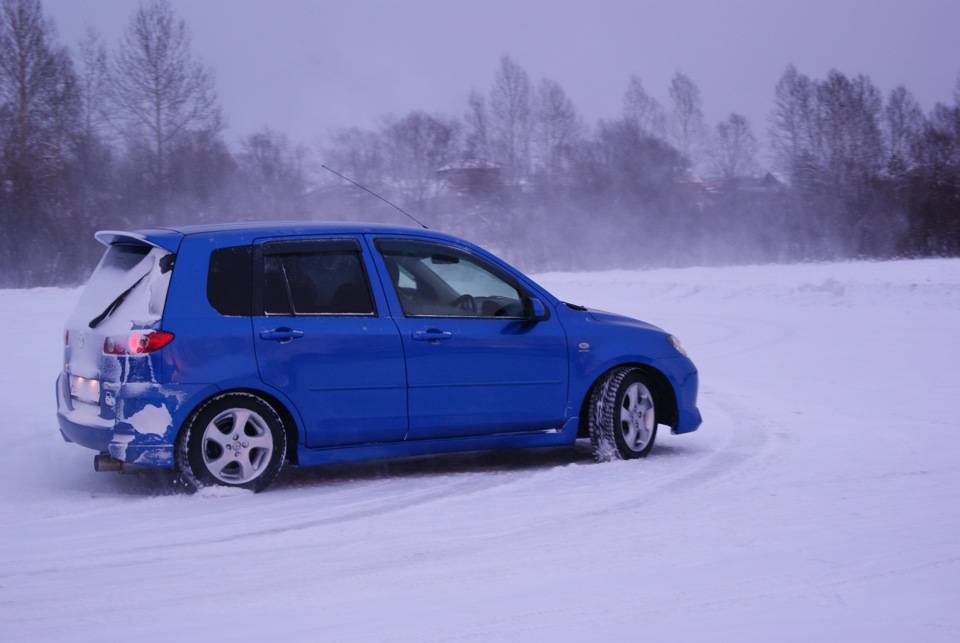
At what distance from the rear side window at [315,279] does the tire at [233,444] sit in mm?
606

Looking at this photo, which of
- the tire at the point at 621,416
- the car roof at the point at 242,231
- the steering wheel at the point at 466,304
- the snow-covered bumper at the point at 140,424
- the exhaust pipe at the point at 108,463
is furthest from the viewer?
the tire at the point at 621,416

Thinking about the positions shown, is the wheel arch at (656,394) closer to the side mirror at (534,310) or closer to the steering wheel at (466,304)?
the side mirror at (534,310)

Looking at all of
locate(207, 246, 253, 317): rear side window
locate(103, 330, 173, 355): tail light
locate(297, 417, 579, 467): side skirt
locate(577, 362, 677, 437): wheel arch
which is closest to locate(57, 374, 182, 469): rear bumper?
locate(103, 330, 173, 355): tail light

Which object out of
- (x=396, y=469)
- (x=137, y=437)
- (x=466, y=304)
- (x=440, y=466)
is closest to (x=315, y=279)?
(x=466, y=304)

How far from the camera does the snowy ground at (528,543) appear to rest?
422 cm

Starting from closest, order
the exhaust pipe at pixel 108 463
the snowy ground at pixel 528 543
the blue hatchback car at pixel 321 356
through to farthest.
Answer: the snowy ground at pixel 528 543, the blue hatchback car at pixel 321 356, the exhaust pipe at pixel 108 463

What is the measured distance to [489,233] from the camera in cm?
5306

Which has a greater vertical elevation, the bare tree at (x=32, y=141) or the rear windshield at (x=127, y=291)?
the bare tree at (x=32, y=141)

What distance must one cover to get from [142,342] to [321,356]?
103 cm

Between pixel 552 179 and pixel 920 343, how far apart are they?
142 ft

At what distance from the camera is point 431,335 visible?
6992 millimetres

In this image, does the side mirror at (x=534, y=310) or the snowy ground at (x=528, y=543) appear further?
the side mirror at (x=534, y=310)

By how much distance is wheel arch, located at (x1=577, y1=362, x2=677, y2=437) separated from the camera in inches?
303

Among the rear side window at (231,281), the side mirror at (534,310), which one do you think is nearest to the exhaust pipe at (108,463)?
the rear side window at (231,281)
